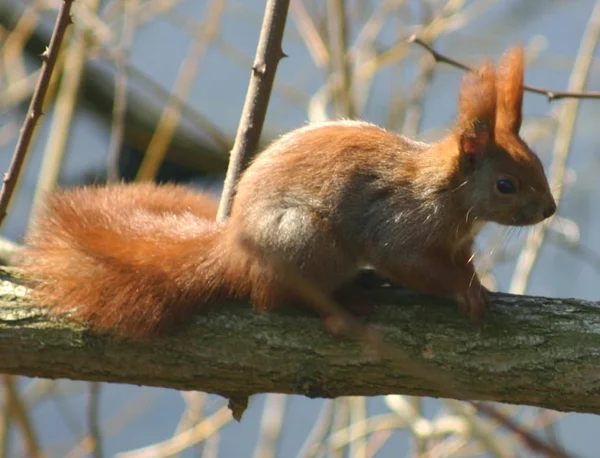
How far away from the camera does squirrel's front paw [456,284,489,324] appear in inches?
87.4

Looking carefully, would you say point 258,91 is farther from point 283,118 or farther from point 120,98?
point 283,118

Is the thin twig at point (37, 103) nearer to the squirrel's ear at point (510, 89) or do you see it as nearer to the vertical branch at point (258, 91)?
the vertical branch at point (258, 91)

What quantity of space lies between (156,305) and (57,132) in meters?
1.39

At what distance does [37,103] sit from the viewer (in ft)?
6.70

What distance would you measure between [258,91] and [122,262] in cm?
Answer: 59

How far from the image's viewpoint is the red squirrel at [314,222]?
2.27 metres

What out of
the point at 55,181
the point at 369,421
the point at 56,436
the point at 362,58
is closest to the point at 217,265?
the point at 55,181

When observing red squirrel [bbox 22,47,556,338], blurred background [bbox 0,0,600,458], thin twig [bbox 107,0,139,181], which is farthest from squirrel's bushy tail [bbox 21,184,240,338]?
blurred background [bbox 0,0,600,458]

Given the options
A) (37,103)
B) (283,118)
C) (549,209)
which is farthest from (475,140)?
(283,118)

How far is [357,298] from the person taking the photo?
2.34 m

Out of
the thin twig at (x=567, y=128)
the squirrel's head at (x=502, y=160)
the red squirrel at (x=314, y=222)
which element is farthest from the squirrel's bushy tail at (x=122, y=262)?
the thin twig at (x=567, y=128)

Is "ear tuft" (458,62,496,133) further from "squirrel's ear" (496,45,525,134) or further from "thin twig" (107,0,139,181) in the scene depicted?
"thin twig" (107,0,139,181)

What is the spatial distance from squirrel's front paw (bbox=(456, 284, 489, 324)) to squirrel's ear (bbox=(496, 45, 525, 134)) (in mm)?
498

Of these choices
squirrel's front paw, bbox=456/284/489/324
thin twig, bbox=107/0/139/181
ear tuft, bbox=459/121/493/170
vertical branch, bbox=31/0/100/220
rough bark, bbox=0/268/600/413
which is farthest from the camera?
vertical branch, bbox=31/0/100/220
